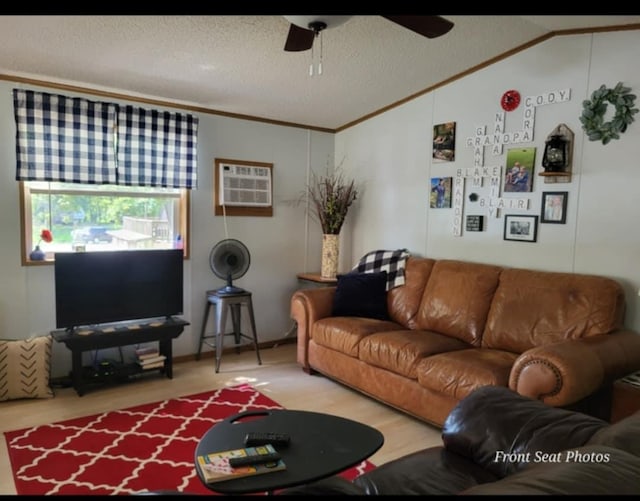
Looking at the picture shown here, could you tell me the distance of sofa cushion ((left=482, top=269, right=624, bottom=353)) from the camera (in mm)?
2705

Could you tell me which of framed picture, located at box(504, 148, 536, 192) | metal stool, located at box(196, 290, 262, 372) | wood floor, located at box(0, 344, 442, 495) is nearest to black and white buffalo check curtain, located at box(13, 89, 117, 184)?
metal stool, located at box(196, 290, 262, 372)

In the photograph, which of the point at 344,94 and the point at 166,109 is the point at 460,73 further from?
the point at 166,109

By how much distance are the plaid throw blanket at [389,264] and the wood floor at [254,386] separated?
3.33ft

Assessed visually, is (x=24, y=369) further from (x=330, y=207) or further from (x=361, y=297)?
(x=330, y=207)

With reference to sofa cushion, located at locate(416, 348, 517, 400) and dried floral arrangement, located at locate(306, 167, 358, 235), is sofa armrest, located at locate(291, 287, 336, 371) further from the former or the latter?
sofa cushion, located at locate(416, 348, 517, 400)

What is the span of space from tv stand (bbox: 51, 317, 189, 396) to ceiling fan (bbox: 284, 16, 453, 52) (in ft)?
7.78

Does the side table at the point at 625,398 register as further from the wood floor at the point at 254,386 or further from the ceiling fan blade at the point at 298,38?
the ceiling fan blade at the point at 298,38

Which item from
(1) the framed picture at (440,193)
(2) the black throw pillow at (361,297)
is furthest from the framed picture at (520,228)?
(2) the black throw pillow at (361,297)

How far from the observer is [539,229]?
10.7 feet

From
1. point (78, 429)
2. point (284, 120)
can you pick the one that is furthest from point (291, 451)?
point (284, 120)

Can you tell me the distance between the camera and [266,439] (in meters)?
1.74

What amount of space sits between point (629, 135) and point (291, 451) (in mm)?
2736

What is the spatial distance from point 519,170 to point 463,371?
164 cm

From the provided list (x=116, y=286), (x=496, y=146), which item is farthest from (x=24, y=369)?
(x=496, y=146)
